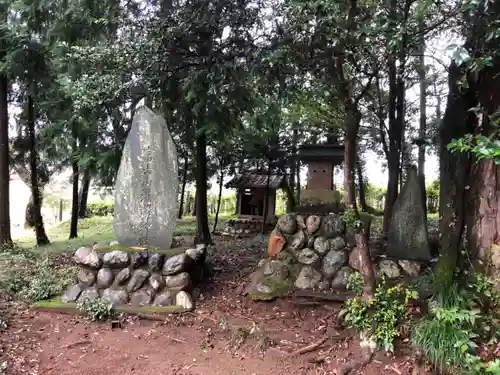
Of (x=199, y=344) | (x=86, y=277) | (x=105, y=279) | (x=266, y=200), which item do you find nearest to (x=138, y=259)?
(x=105, y=279)

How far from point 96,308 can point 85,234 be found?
989cm

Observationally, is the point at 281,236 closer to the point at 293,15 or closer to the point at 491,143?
the point at 293,15

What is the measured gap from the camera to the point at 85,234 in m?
14.2

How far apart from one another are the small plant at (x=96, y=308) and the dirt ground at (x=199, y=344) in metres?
0.12

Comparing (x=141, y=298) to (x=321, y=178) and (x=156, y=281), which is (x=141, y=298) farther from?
(x=321, y=178)

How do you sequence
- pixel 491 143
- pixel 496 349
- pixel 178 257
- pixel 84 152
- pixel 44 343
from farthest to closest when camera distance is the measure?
pixel 84 152, pixel 178 257, pixel 44 343, pixel 496 349, pixel 491 143

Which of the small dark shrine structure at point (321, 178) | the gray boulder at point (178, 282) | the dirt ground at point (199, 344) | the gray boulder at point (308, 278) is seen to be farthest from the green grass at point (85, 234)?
the gray boulder at point (308, 278)

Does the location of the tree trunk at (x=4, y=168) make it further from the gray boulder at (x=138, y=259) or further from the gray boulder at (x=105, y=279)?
the gray boulder at (x=138, y=259)

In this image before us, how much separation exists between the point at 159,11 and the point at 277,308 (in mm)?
4815

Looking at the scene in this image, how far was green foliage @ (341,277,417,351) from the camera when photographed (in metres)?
4.03

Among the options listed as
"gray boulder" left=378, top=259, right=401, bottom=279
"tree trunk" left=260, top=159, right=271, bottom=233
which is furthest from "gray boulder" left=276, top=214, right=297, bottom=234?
"tree trunk" left=260, top=159, right=271, bottom=233

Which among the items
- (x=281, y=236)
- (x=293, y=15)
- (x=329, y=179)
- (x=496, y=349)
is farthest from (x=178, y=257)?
(x=496, y=349)

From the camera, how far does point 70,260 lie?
790cm

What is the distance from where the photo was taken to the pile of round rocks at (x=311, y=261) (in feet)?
18.0
